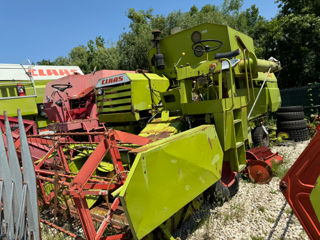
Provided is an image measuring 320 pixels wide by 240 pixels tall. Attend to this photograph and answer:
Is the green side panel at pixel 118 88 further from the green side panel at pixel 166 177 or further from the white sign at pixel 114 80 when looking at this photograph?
the green side panel at pixel 166 177

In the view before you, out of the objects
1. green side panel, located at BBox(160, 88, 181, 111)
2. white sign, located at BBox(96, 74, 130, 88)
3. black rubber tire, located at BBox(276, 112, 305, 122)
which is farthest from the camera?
black rubber tire, located at BBox(276, 112, 305, 122)

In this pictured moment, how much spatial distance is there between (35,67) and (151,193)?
9.53 metres

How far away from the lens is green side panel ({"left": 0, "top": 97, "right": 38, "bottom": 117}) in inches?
290

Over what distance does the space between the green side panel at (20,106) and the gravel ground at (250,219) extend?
6651mm

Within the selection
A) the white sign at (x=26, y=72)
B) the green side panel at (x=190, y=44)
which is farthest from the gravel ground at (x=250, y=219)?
the white sign at (x=26, y=72)

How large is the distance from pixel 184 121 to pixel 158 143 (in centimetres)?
164

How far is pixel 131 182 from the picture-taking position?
204 centimetres

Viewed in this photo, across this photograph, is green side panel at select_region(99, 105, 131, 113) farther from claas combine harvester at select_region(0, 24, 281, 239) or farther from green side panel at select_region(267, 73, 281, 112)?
green side panel at select_region(267, 73, 281, 112)

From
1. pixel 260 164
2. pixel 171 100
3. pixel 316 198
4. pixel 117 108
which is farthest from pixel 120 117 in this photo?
pixel 316 198

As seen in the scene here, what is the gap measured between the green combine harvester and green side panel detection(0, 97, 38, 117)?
3.95 metres

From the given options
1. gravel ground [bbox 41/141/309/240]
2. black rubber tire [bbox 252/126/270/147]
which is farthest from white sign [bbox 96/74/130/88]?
black rubber tire [bbox 252/126/270/147]

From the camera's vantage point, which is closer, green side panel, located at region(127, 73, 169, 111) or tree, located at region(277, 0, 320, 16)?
green side panel, located at region(127, 73, 169, 111)

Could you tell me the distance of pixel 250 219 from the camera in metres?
3.33

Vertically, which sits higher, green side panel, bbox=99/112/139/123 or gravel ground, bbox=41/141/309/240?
green side panel, bbox=99/112/139/123
